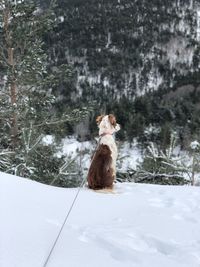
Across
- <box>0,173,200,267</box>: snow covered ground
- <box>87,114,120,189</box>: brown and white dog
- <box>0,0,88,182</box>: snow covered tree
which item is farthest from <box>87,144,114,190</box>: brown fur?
<box>0,0,88,182</box>: snow covered tree

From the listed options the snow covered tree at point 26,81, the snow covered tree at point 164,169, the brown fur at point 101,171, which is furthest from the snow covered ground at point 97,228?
the snow covered tree at point 26,81

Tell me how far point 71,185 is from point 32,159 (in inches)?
56.2

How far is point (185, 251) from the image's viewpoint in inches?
142

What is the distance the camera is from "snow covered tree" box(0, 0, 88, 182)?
14234 millimetres

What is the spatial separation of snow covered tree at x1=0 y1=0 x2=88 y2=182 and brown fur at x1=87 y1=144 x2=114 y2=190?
6948mm

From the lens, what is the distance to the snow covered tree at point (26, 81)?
14.2 metres

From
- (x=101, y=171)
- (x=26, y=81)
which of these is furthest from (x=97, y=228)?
(x=26, y=81)

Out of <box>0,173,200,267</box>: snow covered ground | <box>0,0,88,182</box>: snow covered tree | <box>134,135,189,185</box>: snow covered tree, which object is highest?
<box>0,0,88,182</box>: snow covered tree

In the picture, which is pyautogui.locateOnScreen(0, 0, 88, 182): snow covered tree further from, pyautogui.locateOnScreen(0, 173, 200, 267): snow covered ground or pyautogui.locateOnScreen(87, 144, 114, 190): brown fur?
pyautogui.locateOnScreen(0, 173, 200, 267): snow covered ground

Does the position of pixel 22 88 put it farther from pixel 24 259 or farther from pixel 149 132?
pixel 149 132

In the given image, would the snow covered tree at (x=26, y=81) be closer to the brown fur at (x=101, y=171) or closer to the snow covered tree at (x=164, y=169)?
the snow covered tree at (x=164, y=169)

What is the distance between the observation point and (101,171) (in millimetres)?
6926

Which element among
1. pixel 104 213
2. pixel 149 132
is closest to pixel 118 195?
pixel 104 213

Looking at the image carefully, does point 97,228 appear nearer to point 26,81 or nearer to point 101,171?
point 101,171
